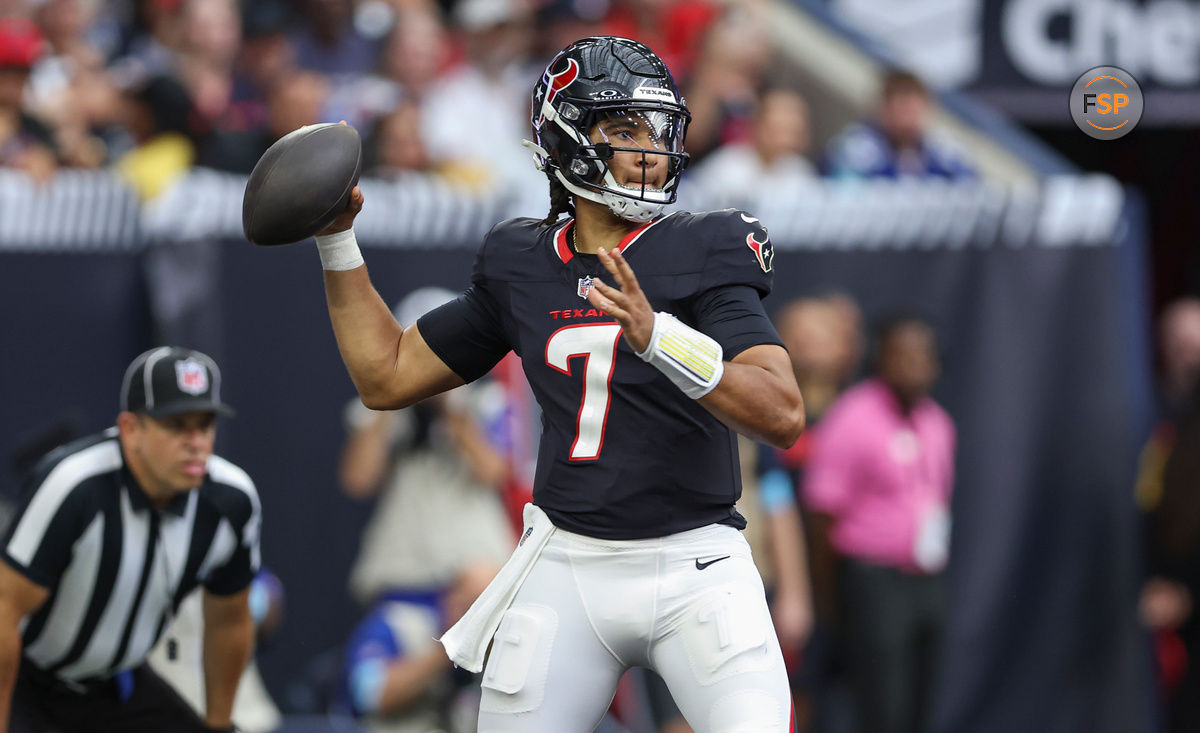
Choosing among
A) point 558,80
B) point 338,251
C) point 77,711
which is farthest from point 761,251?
point 77,711

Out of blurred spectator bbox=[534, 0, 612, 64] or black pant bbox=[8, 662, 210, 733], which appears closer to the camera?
black pant bbox=[8, 662, 210, 733]

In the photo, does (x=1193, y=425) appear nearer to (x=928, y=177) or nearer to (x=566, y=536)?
(x=928, y=177)

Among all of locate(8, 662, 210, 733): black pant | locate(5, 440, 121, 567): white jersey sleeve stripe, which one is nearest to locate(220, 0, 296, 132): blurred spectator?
locate(5, 440, 121, 567): white jersey sleeve stripe

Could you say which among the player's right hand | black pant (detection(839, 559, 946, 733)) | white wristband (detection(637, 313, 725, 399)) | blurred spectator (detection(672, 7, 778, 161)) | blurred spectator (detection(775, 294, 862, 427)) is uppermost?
blurred spectator (detection(672, 7, 778, 161))

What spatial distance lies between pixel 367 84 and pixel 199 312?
4.85 ft

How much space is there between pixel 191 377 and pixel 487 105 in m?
3.28

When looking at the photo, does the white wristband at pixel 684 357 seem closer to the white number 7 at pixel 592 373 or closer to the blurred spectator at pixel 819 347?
the white number 7 at pixel 592 373

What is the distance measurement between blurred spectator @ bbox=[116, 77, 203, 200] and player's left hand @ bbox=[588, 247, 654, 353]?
385cm

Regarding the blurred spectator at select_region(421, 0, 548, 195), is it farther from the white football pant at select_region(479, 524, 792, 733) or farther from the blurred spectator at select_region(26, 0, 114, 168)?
the white football pant at select_region(479, 524, 792, 733)

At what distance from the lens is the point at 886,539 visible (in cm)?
640

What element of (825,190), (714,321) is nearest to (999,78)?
(825,190)

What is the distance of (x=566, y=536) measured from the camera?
117 inches

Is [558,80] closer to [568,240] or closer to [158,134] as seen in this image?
[568,240]

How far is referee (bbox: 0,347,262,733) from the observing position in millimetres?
4039
